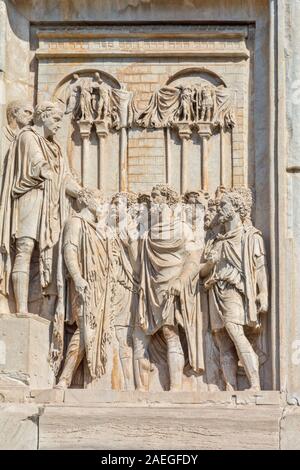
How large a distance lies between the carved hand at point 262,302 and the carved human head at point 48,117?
2.39m

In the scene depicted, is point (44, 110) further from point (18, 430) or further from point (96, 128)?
point (18, 430)

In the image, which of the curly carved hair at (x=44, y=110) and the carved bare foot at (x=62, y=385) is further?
the curly carved hair at (x=44, y=110)

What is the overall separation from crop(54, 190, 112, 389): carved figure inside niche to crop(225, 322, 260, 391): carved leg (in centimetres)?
110

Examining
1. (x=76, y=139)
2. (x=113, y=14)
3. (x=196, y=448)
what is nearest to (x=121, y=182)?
(x=76, y=139)

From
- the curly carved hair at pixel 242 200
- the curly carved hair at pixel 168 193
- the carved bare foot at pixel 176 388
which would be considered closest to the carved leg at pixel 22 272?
the curly carved hair at pixel 168 193

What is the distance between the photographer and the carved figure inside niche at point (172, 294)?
576 inches

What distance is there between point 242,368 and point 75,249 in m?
1.76

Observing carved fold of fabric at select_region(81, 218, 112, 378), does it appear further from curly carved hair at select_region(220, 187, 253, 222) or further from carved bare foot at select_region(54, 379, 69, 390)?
curly carved hair at select_region(220, 187, 253, 222)

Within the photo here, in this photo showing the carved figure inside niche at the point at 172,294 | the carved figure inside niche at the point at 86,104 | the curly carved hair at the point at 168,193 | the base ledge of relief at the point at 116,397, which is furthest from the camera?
the carved figure inside niche at the point at 86,104

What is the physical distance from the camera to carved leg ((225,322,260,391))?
14.4m

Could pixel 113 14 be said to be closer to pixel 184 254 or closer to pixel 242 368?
pixel 184 254

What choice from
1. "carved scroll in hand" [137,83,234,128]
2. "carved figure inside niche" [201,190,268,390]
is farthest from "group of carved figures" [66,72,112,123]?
"carved figure inside niche" [201,190,268,390]

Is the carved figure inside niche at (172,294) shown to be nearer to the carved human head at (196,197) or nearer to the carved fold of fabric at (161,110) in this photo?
the carved human head at (196,197)

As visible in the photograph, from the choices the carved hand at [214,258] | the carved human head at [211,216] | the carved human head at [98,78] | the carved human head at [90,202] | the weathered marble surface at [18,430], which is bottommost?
the weathered marble surface at [18,430]
